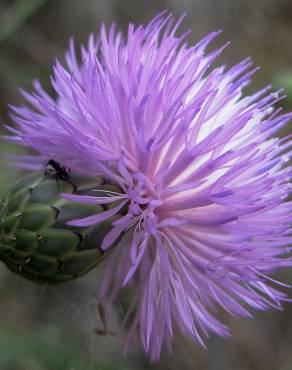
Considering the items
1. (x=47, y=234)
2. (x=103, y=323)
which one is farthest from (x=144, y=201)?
(x=103, y=323)

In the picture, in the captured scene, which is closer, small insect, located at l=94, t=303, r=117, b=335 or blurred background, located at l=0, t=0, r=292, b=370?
small insect, located at l=94, t=303, r=117, b=335

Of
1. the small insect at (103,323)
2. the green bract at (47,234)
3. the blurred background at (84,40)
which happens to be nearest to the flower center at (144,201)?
the green bract at (47,234)

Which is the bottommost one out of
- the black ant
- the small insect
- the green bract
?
the small insect

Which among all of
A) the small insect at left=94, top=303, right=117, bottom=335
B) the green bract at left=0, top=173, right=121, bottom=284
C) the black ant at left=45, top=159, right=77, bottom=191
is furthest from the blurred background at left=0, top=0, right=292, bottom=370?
the black ant at left=45, top=159, right=77, bottom=191

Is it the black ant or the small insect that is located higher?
the black ant

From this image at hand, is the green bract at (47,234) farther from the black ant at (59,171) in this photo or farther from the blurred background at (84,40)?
the blurred background at (84,40)

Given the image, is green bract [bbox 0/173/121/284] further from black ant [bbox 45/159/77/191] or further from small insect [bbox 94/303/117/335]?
small insect [bbox 94/303/117/335]
